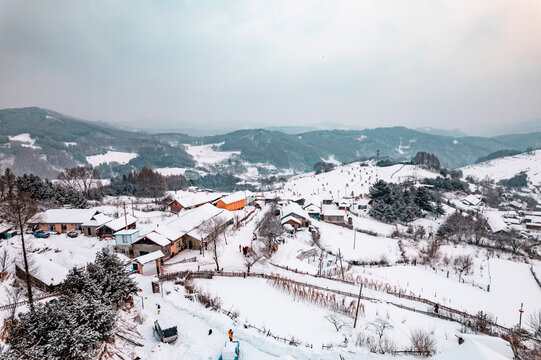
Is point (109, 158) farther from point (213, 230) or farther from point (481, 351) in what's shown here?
point (481, 351)

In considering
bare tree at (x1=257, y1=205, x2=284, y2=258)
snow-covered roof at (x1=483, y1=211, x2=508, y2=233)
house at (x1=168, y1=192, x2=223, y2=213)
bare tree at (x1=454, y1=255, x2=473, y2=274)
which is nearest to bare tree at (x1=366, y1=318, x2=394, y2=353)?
bare tree at (x1=257, y1=205, x2=284, y2=258)

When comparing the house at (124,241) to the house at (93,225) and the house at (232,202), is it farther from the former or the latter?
the house at (232,202)

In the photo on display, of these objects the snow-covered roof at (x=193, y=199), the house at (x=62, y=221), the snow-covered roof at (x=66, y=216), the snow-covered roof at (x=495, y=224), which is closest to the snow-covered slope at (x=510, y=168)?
the snow-covered roof at (x=495, y=224)

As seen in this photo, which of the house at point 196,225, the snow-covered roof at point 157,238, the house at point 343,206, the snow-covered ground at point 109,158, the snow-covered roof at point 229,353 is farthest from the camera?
the snow-covered ground at point 109,158

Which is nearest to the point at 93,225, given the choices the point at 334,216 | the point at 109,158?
the point at 334,216

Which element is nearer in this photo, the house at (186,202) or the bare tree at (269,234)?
the bare tree at (269,234)

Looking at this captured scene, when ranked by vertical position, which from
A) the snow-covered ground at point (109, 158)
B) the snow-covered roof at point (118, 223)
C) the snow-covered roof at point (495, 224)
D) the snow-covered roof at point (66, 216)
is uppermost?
the snow-covered ground at point (109, 158)
